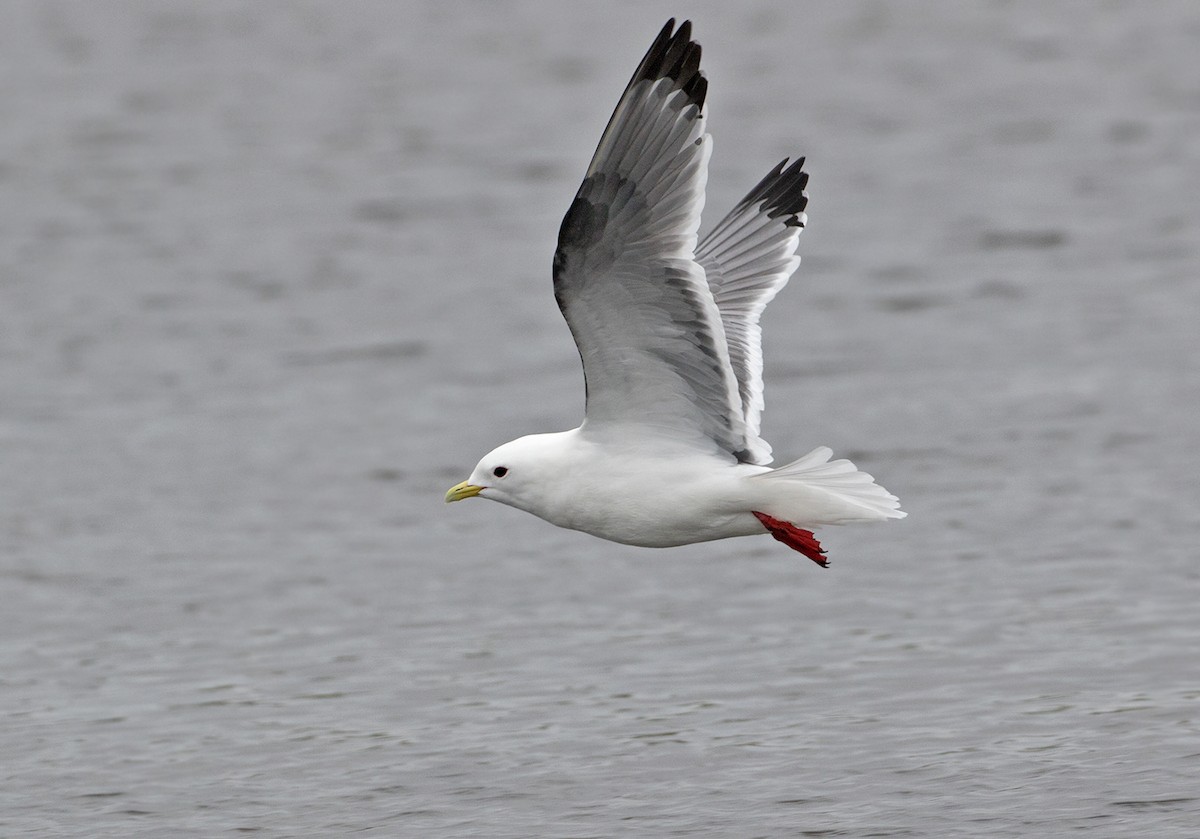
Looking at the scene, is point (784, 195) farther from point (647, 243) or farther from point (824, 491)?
point (824, 491)

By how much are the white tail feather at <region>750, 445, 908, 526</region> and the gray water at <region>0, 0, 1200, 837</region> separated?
92.9 inches

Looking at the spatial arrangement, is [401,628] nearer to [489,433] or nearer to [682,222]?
[489,433]

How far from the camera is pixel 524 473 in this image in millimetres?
9148

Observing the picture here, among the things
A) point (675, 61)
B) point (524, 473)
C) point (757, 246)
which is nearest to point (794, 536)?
point (524, 473)

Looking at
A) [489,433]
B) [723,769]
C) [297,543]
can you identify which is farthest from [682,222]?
[489,433]

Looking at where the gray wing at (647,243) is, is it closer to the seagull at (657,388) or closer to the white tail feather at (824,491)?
the seagull at (657,388)

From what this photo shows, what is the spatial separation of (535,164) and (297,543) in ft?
38.5

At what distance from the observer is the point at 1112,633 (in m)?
13.0

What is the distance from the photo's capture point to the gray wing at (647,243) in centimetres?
828

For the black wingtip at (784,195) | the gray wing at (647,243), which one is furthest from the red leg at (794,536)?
the black wingtip at (784,195)

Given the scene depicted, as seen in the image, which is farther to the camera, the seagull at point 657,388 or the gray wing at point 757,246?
the gray wing at point 757,246

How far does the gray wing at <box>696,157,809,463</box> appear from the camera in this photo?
10.6 metres

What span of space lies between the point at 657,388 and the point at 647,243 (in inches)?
29.1

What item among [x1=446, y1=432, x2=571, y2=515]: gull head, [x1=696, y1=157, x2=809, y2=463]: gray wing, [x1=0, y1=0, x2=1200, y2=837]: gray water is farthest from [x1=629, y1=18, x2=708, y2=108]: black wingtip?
[x1=0, y1=0, x2=1200, y2=837]: gray water
